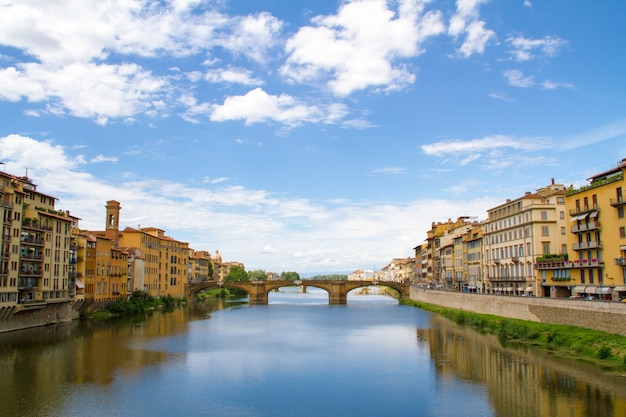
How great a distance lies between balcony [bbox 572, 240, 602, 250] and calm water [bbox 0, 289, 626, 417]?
10876mm

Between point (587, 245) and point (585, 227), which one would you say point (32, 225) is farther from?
point (587, 245)

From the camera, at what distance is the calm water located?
22.0 metres

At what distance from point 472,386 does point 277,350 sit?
1625 cm

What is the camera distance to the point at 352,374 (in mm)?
29000

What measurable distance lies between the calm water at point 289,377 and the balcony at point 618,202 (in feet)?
42.8

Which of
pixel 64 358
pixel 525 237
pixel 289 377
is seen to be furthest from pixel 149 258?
pixel 289 377

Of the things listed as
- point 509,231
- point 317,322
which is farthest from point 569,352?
point 317,322

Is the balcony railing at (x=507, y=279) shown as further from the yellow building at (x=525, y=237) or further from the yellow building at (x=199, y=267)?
the yellow building at (x=199, y=267)

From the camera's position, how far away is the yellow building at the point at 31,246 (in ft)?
136

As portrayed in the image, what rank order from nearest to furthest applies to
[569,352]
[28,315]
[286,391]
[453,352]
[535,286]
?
[286,391] < [569,352] < [453,352] < [28,315] < [535,286]

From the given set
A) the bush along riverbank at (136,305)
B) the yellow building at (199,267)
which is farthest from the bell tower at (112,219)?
the yellow building at (199,267)

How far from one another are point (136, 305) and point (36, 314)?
21313 mm

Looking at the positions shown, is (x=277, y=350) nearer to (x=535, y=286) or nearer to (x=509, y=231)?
(x=535, y=286)

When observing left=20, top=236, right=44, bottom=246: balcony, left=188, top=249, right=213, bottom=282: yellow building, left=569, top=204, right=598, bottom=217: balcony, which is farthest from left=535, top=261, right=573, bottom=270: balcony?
left=188, top=249, right=213, bottom=282: yellow building
